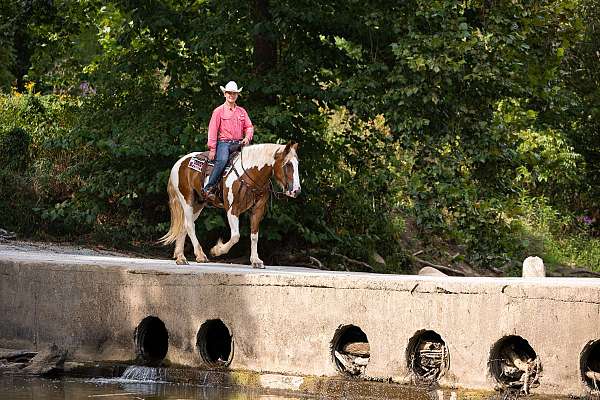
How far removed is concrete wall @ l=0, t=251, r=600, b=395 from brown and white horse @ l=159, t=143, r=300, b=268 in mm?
1311

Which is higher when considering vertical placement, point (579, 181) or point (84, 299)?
point (579, 181)

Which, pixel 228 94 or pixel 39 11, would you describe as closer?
pixel 228 94

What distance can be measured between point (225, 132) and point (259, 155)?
0.61 m

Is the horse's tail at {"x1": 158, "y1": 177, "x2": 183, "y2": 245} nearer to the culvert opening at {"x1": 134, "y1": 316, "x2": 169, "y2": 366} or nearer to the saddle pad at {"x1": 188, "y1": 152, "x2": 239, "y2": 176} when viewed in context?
the saddle pad at {"x1": 188, "y1": 152, "x2": 239, "y2": 176}

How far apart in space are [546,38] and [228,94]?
28.0ft

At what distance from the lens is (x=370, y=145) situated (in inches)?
Answer: 878

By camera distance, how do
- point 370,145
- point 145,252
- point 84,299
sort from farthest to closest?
point 145,252 → point 370,145 → point 84,299

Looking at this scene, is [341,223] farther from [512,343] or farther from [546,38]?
[512,343]

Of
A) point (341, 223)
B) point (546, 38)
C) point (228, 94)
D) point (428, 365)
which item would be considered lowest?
point (428, 365)

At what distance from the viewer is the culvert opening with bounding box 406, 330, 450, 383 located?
43.0 feet


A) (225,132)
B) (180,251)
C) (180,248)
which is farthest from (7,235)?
(225,132)

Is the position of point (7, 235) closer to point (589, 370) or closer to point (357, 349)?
point (357, 349)

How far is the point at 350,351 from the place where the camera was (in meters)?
13.9

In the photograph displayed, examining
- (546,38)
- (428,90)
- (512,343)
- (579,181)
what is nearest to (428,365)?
(512,343)
